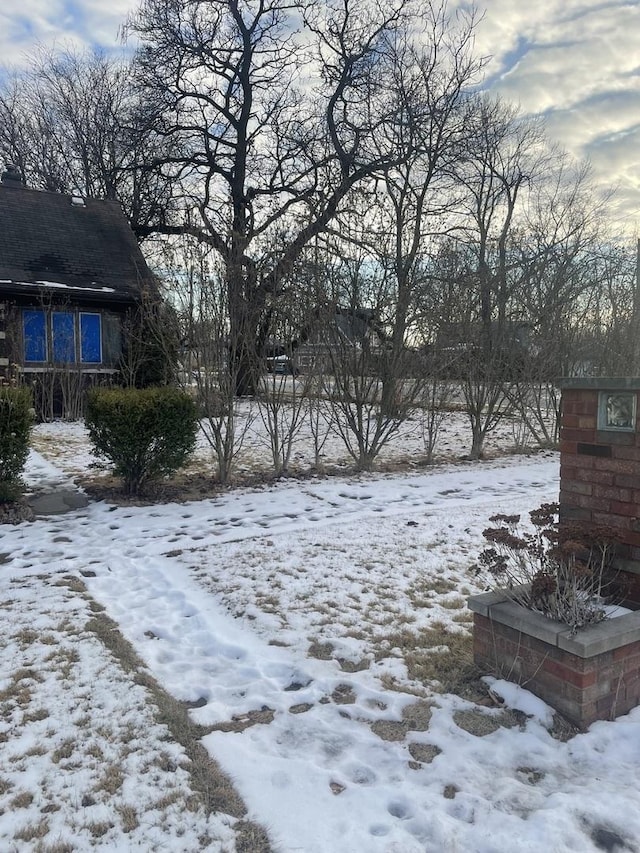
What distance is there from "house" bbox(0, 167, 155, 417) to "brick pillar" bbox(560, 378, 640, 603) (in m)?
11.5

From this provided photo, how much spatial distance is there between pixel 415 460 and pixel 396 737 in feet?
22.6

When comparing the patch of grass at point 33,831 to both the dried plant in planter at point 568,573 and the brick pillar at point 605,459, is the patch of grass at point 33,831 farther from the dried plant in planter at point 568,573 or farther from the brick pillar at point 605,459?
the brick pillar at point 605,459

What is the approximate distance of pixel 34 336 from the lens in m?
14.3

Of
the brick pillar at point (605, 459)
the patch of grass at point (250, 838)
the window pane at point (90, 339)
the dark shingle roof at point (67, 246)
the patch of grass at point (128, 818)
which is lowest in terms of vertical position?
the patch of grass at point (128, 818)

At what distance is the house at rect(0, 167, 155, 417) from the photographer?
13867mm

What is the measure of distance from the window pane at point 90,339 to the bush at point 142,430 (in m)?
8.73

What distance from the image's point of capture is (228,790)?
2.14m

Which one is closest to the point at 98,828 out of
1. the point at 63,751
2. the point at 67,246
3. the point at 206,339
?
the point at 63,751

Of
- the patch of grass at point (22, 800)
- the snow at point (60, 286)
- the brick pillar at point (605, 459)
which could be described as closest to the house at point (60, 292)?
the snow at point (60, 286)

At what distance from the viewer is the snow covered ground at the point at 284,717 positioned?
1.98m

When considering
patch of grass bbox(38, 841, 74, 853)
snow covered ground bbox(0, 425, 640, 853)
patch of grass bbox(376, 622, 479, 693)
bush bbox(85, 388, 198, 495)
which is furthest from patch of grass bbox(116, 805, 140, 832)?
bush bbox(85, 388, 198, 495)

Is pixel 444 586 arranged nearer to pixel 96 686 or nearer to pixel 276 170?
pixel 96 686

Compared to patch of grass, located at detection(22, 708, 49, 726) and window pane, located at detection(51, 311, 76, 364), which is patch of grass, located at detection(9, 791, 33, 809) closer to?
patch of grass, located at detection(22, 708, 49, 726)

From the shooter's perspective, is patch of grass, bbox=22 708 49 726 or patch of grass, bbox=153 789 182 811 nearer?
patch of grass, bbox=153 789 182 811
